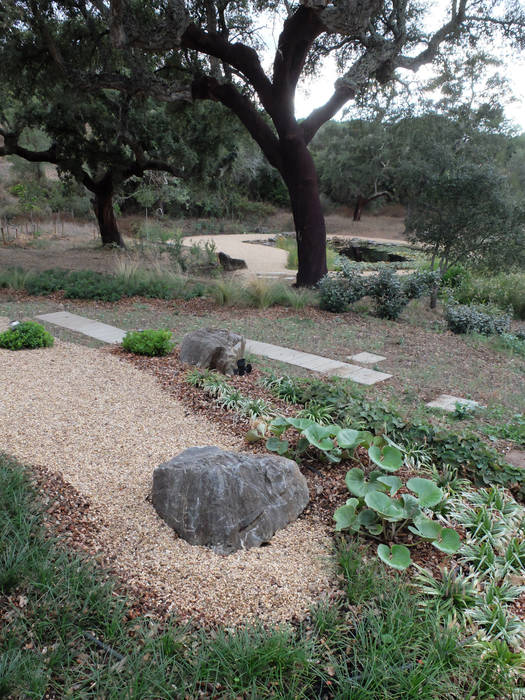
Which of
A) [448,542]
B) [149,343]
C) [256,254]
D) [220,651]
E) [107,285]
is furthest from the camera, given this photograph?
[256,254]

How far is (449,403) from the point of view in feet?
13.6

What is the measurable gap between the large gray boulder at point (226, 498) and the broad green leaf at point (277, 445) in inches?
13.6

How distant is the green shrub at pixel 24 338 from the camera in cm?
487

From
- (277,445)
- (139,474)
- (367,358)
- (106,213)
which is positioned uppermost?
(106,213)

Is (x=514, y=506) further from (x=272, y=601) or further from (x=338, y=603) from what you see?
(x=272, y=601)

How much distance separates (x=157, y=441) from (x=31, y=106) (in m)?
11.6

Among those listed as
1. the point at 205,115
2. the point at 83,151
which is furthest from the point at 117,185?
the point at 205,115

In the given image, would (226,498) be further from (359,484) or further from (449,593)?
(449,593)

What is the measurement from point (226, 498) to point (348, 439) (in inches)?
31.1

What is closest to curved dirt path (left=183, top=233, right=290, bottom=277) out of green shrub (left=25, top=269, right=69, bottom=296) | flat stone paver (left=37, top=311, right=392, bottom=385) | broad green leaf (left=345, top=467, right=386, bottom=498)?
green shrub (left=25, top=269, right=69, bottom=296)

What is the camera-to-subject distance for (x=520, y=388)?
4.72 m

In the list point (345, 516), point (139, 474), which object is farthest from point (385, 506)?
point (139, 474)

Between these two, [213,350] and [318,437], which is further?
[213,350]

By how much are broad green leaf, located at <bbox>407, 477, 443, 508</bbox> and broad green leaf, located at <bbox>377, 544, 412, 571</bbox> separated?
32 centimetres
